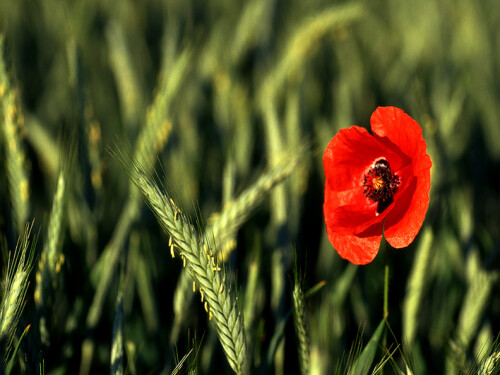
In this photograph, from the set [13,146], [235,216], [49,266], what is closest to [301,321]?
[235,216]

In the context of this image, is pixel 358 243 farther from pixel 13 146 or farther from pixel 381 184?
pixel 13 146

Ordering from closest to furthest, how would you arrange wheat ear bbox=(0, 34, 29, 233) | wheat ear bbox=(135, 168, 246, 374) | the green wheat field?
1. wheat ear bbox=(135, 168, 246, 374)
2. the green wheat field
3. wheat ear bbox=(0, 34, 29, 233)

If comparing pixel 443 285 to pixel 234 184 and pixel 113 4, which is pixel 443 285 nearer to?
pixel 234 184

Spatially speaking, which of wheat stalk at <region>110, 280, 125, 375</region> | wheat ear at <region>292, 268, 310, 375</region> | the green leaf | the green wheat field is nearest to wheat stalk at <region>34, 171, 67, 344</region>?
the green wheat field

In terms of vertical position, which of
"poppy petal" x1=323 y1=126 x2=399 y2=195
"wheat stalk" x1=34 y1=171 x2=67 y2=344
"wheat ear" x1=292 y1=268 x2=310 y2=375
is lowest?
"wheat ear" x1=292 y1=268 x2=310 y2=375

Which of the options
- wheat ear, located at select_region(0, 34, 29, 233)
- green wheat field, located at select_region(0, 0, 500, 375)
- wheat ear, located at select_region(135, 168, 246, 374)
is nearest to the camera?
wheat ear, located at select_region(135, 168, 246, 374)

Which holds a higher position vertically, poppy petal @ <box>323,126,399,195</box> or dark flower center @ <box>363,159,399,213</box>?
poppy petal @ <box>323,126,399,195</box>

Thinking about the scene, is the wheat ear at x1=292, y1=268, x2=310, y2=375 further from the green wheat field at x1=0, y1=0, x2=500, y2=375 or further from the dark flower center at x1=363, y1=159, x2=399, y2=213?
the dark flower center at x1=363, y1=159, x2=399, y2=213
